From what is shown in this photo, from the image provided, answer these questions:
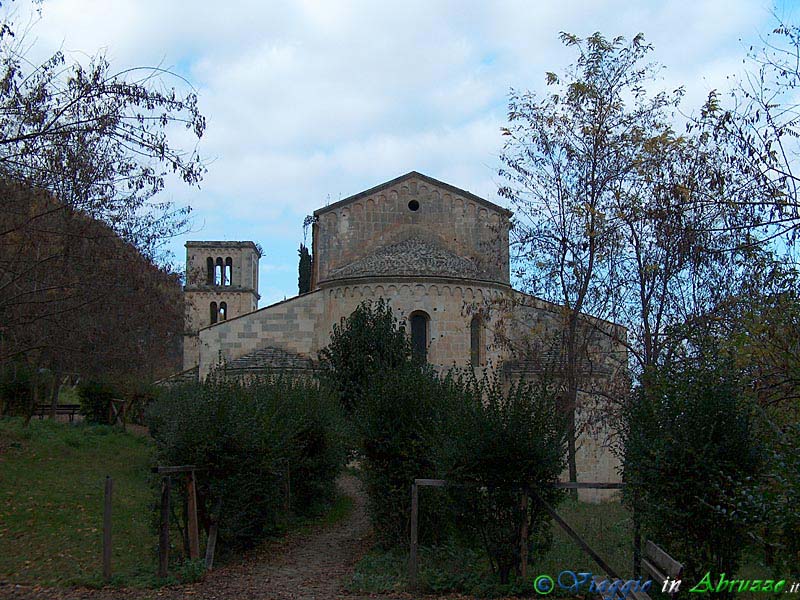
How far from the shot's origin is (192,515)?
11.0 metres

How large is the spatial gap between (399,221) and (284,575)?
19494mm

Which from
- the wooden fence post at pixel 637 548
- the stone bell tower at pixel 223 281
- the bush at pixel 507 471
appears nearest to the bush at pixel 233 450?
the bush at pixel 507 471

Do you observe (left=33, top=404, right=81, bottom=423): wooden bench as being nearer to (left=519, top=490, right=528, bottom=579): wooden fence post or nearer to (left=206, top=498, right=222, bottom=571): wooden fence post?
(left=206, top=498, right=222, bottom=571): wooden fence post

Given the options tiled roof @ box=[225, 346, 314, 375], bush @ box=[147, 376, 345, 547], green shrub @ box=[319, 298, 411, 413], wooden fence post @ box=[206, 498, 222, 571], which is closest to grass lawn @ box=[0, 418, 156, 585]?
wooden fence post @ box=[206, 498, 222, 571]

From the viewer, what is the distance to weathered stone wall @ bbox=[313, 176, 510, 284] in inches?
1145

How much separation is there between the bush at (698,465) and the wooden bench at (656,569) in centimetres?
40

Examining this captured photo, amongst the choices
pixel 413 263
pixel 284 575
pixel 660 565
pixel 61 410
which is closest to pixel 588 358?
pixel 284 575

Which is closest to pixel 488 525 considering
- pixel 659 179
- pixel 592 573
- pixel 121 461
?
pixel 592 573

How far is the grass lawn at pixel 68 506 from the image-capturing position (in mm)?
11195

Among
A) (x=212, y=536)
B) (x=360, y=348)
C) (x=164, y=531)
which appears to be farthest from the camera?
(x=360, y=348)

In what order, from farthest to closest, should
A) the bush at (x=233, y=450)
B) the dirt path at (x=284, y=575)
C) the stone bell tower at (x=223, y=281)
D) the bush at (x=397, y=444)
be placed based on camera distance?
1. the stone bell tower at (x=223, y=281)
2. the bush at (x=397, y=444)
3. the bush at (x=233, y=450)
4. the dirt path at (x=284, y=575)

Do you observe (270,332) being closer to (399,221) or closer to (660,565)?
(399,221)

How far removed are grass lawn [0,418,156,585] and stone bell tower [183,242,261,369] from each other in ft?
132

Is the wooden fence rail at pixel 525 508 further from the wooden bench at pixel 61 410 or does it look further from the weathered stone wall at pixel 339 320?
the wooden bench at pixel 61 410
